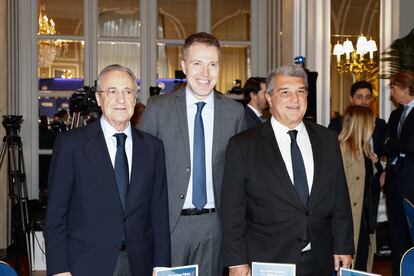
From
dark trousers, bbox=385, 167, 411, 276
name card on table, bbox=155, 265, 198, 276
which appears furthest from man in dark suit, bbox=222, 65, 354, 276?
dark trousers, bbox=385, 167, 411, 276

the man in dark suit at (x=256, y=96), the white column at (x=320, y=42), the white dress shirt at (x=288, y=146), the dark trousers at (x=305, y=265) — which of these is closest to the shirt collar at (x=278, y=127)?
the white dress shirt at (x=288, y=146)

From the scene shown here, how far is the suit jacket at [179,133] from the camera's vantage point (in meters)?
2.63

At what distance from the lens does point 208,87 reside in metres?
2.62

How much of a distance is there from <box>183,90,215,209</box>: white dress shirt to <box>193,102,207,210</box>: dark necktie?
0.02 m

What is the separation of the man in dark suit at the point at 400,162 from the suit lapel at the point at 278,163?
2061 millimetres

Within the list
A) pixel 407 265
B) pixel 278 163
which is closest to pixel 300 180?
pixel 278 163

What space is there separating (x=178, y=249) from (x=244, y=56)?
469 centimetres

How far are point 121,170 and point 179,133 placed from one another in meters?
0.40

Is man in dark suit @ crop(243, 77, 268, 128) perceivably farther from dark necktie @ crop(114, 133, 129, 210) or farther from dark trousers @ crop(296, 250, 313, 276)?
dark necktie @ crop(114, 133, 129, 210)

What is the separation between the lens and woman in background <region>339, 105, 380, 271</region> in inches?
165

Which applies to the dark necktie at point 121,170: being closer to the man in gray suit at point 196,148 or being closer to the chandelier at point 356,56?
the man in gray suit at point 196,148

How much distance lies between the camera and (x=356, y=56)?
5.83 meters

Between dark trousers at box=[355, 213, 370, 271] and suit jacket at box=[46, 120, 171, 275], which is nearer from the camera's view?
suit jacket at box=[46, 120, 171, 275]

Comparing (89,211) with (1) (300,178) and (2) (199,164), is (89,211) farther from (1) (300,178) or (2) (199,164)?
(1) (300,178)
